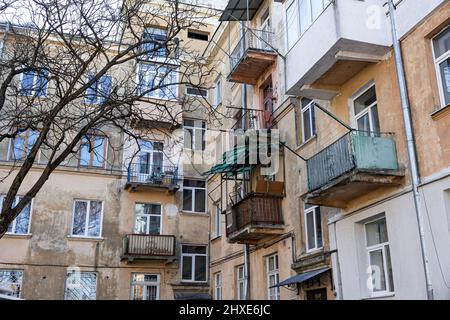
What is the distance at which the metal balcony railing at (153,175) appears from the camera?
22.8 m

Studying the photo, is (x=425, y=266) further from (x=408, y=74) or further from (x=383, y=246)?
(x=408, y=74)

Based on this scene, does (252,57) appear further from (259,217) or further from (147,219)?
(147,219)

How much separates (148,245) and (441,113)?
15325 millimetres

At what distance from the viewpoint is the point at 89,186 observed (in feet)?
74.1

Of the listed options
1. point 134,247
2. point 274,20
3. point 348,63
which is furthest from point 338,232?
point 134,247

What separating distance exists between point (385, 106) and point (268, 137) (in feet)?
19.3

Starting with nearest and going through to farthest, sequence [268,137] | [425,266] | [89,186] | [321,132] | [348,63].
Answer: [425,266] → [348,63] → [321,132] → [268,137] → [89,186]

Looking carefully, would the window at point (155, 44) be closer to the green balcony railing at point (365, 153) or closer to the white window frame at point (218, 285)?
the green balcony railing at point (365, 153)

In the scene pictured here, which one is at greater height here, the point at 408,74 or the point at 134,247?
the point at 408,74

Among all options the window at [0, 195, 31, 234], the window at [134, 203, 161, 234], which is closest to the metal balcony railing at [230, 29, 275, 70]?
the window at [134, 203, 161, 234]

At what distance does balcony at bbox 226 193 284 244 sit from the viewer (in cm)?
1524

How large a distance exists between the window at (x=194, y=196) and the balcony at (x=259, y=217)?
7786 mm

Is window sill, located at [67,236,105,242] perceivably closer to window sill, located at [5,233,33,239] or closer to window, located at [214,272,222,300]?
window sill, located at [5,233,33,239]

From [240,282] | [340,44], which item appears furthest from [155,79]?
[240,282]
